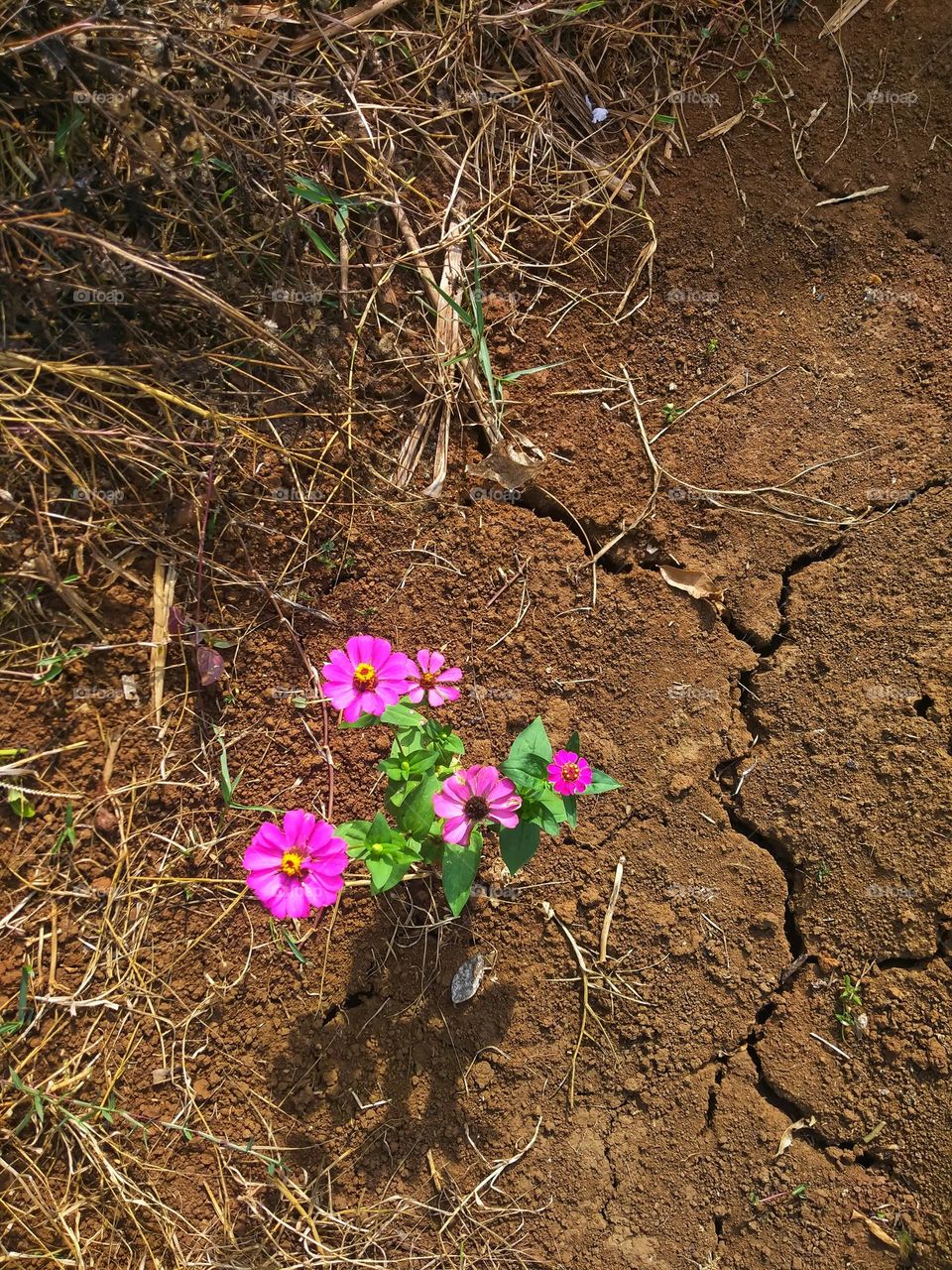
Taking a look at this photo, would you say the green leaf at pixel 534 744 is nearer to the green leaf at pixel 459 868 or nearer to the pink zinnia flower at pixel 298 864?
the green leaf at pixel 459 868

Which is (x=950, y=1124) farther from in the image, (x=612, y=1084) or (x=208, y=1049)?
(x=208, y=1049)

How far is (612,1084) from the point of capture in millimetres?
2410

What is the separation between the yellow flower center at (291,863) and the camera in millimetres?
1902

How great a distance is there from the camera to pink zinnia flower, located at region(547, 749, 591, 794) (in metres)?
2.00

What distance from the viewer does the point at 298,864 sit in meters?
1.91

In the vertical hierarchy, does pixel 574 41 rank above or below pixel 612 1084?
above

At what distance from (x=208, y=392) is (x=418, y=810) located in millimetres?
1476

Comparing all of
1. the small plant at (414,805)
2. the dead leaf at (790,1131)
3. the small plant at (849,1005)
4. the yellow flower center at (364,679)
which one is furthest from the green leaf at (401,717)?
the dead leaf at (790,1131)

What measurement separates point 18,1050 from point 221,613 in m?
1.41

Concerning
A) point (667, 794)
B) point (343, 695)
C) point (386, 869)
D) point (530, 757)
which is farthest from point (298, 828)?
point (667, 794)

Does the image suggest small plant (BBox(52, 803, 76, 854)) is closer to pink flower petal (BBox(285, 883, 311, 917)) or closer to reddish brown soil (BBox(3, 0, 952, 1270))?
reddish brown soil (BBox(3, 0, 952, 1270))

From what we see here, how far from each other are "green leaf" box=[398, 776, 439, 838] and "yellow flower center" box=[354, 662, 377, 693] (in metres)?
0.29

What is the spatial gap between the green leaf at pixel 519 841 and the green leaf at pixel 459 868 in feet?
0.24

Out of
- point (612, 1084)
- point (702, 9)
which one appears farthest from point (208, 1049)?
point (702, 9)
